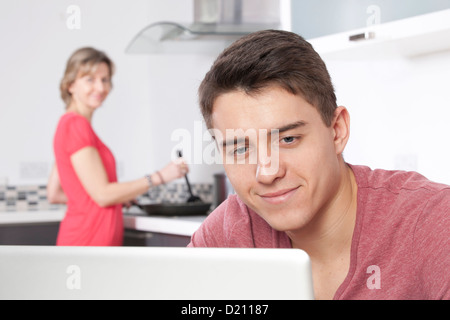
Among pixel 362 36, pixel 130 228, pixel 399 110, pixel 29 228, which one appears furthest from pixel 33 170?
pixel 362 36

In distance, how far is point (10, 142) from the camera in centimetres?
369

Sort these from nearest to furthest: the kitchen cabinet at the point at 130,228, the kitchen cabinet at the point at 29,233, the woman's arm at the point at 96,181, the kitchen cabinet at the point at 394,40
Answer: the kitchen cabinet at the point at 394,40, the woman's arm at the point at 96,181, the kitchen cabinet at the point at 130,228, the kitchen cabinet at the point at 29,233

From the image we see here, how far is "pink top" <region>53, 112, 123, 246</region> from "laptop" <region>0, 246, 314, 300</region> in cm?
192

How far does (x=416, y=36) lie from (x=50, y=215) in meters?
2.09

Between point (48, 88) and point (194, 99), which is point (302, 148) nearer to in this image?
point (194, 99)

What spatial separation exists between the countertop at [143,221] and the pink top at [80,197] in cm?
23

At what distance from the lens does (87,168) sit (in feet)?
8.33

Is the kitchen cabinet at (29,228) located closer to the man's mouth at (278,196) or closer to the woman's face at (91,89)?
the woman's face at (91,89)

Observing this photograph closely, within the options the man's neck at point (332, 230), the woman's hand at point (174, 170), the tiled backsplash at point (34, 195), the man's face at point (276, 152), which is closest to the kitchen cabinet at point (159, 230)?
the woman's hand at point (174, 170)

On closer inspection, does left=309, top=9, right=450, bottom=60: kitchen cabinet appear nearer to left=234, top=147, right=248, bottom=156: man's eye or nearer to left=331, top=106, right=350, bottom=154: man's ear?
left=331, top=106, right=350, bottom=154: man's ear

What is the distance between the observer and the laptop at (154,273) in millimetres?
616

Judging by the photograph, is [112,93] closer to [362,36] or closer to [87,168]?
[87,168]

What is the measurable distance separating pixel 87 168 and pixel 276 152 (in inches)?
63.8

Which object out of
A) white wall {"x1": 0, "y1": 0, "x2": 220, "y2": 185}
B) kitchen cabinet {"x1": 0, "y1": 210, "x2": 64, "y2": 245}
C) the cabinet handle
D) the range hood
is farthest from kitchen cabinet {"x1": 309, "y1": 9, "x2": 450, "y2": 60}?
kitchen cabinet {"x1": 0, "y1": 210, "x2": 64, "y2": 245}
